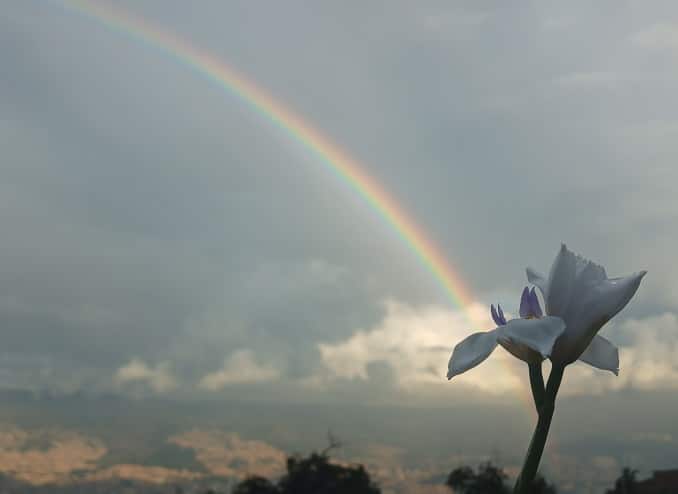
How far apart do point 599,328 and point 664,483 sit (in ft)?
320

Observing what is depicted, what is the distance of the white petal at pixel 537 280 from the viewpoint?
7.93 feet

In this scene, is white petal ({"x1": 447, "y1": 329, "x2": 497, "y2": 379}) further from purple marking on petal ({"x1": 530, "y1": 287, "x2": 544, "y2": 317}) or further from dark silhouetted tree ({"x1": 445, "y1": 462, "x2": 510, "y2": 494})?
dark silhouetted tree ({"x1": 445, "y1": 462, "x2": 510, "y2": 494})

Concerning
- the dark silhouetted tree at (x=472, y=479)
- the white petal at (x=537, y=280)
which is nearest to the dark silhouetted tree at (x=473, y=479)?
the dark silhouetted tree at (x=472, y=479)

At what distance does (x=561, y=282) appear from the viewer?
2.35 metres

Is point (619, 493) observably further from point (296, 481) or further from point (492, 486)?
point (296, 481)

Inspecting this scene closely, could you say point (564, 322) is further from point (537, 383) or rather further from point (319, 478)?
point (319, 478)

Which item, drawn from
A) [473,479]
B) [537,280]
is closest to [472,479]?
[473,479]

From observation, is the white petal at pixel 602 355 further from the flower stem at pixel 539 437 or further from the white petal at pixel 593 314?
the flower stem at pixel 539 437

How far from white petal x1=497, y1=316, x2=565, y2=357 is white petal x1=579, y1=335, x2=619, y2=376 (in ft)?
1.13

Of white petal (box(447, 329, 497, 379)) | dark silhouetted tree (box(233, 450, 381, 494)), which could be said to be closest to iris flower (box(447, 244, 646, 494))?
white petal (box(447, 329, 497, 379))

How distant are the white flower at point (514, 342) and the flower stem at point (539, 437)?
0.29ft

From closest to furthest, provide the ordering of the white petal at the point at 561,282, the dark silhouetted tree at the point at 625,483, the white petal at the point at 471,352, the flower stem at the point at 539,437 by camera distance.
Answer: the flower stem at the point at 539,437
the white petal at the point at 471,352
the white petal at the point at 561,282
the dark silhouetted tree at the point at 625,483

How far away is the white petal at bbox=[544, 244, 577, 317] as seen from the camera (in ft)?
7.63

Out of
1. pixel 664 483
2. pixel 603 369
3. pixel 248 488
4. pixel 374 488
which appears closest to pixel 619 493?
pixel 664 483
